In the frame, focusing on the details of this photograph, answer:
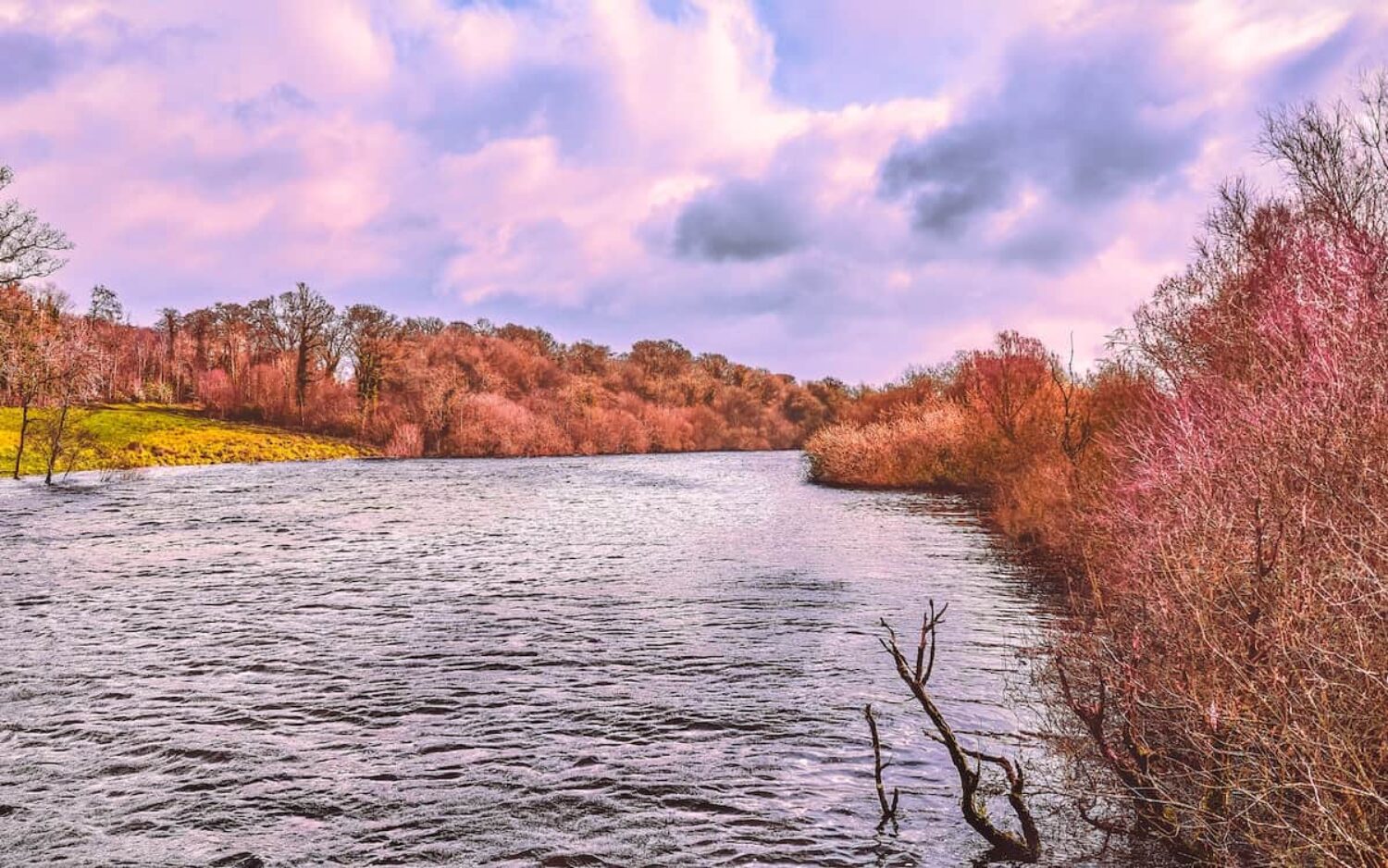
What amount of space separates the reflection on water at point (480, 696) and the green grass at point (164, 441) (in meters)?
34.4

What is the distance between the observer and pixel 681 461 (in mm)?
89500

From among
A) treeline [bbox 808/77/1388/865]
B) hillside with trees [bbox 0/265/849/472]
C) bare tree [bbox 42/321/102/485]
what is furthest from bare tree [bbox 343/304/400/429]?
treeline [bbox 808/77/1388/865]

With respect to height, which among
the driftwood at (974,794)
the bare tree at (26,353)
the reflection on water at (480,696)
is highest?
the bare tree at (26,353)

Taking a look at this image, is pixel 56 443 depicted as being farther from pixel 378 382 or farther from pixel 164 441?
pixel 378 382

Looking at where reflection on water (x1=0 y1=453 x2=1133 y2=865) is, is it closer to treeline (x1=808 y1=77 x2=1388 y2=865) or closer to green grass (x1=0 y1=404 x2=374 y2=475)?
treeline (x1=808 y1=77 x2=1388 y2=865)

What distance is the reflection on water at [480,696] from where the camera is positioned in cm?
800

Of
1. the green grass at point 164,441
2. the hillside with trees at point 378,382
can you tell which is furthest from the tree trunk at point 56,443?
Answer: the hillside with trees at point 378,382

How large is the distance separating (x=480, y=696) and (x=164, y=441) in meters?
70.9

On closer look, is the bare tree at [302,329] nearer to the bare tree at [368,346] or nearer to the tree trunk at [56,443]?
the bare tree at [368,346]

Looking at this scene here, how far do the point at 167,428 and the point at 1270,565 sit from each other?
85.1 metres

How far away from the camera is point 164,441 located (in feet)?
227

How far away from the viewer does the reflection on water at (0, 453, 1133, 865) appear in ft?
26.2

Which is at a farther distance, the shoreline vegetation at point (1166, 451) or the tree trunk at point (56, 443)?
the tree trunk at point (56, 443)

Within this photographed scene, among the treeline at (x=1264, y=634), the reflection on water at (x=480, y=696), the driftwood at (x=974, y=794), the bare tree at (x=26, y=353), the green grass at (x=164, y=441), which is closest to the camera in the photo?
the treeline at (x=1264, y=634)
